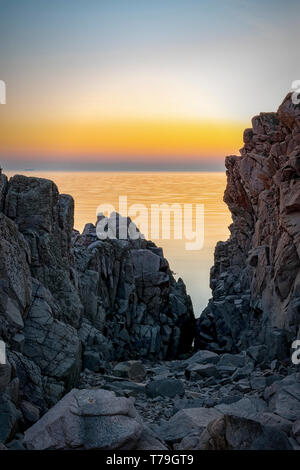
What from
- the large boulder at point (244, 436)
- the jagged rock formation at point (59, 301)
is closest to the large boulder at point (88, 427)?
the jagged rock formation at point (59, 301)

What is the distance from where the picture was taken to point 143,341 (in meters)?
37.0

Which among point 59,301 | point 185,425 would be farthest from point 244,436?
point 59,301

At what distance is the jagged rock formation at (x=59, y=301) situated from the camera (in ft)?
57.3

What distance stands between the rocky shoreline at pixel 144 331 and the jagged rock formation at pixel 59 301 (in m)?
0.07

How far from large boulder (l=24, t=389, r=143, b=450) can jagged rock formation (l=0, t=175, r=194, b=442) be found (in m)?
1.33

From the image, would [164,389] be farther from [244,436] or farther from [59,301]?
[244,436]

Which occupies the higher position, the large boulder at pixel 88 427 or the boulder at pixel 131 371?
the large boulder at pixel 88 427

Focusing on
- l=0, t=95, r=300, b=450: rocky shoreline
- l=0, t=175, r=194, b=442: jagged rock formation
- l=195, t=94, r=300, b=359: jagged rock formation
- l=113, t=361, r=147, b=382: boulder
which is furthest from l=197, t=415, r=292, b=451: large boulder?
l=195, t=94, r=300, b=359: jagged rock formation

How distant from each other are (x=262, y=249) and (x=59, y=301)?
64.1ft

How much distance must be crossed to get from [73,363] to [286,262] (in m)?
14.8

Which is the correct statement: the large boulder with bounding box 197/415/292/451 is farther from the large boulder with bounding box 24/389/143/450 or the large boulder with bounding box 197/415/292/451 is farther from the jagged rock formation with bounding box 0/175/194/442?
the jagged rock formation with bounding box 0/175/194/442

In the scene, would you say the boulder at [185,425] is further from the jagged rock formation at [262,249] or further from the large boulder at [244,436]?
the jagged rock formation at [262,249]

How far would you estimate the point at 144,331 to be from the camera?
37656 mm
